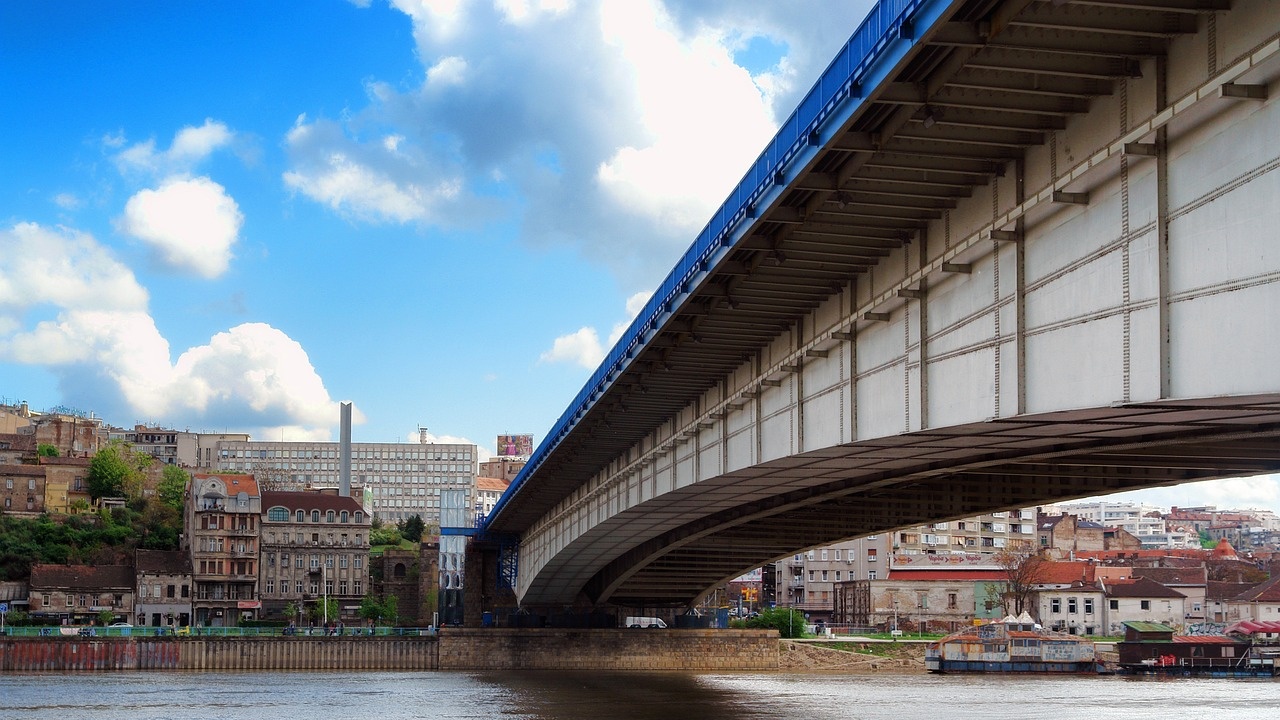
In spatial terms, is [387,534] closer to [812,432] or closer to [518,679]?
[518,679]

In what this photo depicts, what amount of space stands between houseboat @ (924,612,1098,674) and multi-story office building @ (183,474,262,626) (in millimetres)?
57016

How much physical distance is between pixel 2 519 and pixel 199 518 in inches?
818

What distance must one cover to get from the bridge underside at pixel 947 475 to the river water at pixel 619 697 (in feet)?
21.4

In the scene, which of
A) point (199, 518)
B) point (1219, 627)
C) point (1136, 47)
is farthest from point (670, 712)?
point (199, 518)

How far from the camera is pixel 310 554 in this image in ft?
392

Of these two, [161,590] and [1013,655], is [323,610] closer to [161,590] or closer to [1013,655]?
[161,590]

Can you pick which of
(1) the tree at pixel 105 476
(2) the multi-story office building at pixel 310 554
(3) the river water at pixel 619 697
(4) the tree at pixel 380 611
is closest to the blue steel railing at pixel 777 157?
(3) the river water at pixel 619 697

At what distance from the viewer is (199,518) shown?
115 metres

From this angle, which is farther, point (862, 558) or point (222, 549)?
point (862, 558)

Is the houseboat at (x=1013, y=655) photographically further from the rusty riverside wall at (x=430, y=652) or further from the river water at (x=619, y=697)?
the rusty riverside wall at (x=430, y=652)

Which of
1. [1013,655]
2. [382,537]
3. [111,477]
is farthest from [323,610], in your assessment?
[1013,655]

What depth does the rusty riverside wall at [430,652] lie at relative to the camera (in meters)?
85.5

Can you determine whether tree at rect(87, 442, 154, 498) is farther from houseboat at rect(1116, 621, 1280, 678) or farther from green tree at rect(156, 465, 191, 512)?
houseboat at rect(1116, 621, 1280, 678)

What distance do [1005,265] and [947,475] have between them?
17.0 metres
